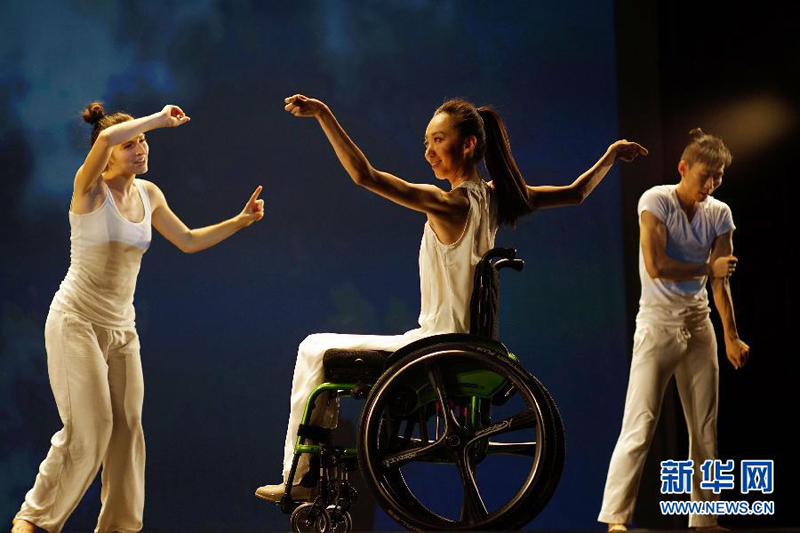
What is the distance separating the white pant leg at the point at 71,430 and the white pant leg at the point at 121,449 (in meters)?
0.08

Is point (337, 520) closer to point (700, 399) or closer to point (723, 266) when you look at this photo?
point (700, 399)

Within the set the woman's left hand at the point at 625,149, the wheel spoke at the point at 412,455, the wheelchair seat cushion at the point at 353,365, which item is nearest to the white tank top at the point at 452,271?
the wheelchair seat cushion at the point at 353,365

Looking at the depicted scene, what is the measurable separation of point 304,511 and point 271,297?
2013mm

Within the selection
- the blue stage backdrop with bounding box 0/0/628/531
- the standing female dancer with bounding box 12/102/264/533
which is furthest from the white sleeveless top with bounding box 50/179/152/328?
the blue stage backdrop with bounding box 0/0/628/531

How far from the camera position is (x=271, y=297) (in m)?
5.09

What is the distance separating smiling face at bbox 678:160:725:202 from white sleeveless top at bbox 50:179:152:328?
2548mm

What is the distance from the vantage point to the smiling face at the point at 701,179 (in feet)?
14.7

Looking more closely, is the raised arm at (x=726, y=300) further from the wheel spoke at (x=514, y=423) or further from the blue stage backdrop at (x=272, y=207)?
the wheel spoke at (x=514, y=423)

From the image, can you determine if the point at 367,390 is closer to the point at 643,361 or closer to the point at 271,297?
the point at 643,361

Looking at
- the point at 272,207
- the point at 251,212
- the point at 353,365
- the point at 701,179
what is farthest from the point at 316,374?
the point at 701,179

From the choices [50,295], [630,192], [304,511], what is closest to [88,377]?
[304,511]

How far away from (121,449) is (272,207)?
1919 millimetres

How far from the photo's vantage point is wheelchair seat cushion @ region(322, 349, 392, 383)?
9.89 feet

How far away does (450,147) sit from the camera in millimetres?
3354
